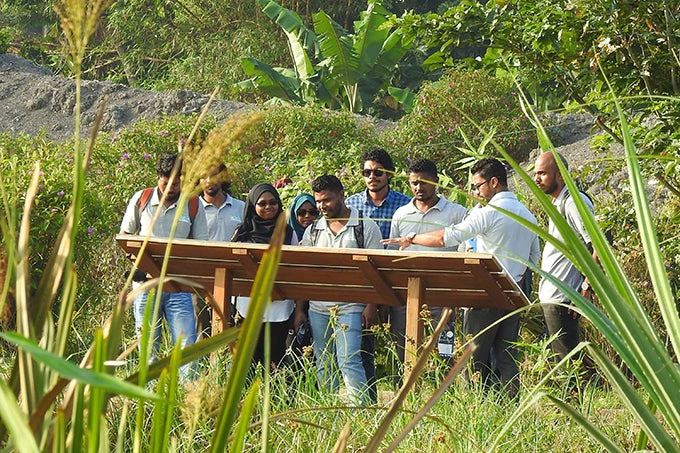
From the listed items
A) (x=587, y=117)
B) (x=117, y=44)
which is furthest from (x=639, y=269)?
(x=117, y=44)

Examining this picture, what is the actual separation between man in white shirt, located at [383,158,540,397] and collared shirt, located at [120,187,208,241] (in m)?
1.13

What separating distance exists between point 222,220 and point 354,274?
5.38ft

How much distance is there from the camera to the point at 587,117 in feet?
57.5

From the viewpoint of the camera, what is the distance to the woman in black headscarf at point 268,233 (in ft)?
20.3

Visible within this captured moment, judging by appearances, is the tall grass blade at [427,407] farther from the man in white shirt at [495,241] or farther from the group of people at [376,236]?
the man in white shirt at [495,241]

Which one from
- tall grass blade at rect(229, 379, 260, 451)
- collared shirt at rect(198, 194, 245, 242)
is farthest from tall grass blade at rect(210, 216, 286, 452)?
collared shirt at rect(198, 194, 245, 242)

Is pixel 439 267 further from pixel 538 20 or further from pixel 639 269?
pixel 639 269

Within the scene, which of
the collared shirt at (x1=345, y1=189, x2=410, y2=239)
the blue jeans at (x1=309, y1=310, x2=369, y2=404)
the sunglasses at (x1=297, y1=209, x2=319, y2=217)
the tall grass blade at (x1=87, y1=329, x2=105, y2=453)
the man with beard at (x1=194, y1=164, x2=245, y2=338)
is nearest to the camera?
the tall grass blade at (x1=87, y1=329, x2=105, y2=453)

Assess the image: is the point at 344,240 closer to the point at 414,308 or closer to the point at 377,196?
the point at 414,308

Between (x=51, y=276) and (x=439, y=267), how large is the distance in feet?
12.7

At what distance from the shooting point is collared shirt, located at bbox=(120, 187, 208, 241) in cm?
623

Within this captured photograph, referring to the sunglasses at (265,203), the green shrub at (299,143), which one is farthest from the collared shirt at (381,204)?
the green shrub at (299,143)

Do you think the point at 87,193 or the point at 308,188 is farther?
the point at 308,188

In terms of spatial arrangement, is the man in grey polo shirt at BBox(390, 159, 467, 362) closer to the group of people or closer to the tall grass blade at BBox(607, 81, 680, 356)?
the group of people
